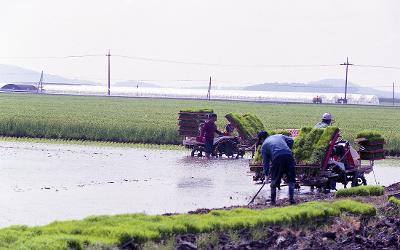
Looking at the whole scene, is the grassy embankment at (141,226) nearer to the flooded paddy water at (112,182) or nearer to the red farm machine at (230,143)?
the flooded paddy water at (112,182)

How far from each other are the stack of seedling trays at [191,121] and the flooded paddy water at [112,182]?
0.82 metres

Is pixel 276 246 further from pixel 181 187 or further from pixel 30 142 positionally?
pixel 30 142

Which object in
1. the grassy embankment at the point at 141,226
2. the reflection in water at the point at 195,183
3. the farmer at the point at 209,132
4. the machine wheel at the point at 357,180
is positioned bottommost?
the reflection in water at the point at 195,183

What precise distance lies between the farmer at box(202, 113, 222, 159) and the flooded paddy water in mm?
735

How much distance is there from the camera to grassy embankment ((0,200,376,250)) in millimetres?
11062

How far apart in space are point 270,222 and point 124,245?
3186 mm

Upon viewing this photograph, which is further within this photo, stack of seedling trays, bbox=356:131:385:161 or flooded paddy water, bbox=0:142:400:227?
stack of seedling trays, bbox=356:131:385:161

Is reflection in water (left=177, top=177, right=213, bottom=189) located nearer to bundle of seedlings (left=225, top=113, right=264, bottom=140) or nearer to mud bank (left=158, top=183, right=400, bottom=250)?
mud bank (left=158, top=183, right=400, bottom=250)

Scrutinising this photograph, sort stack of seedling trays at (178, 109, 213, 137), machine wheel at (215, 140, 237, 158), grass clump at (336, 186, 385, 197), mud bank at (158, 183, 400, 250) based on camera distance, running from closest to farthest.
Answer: mud bank at (158, 183, 400, 250) → grass clump at (336, 186, 385, 197) → machine wheel at (215, 140, 237, 158) → stack of seedling trays at (178, 109, 213, 137)

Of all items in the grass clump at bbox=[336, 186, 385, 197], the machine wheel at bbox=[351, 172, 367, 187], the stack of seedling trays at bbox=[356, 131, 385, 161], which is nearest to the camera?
the grass clump at bbox=[336, 186, 385, 197]

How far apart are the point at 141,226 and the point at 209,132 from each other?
18491mm

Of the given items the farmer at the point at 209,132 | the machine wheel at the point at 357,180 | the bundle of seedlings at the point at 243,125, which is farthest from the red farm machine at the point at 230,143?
the machine wheel at the point at 357,180

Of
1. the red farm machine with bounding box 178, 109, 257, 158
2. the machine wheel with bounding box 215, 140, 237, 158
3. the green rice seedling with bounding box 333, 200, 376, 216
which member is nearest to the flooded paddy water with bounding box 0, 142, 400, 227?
the red farm machine with bounding box 178, 109, 257, 158

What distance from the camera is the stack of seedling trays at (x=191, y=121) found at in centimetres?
3384
